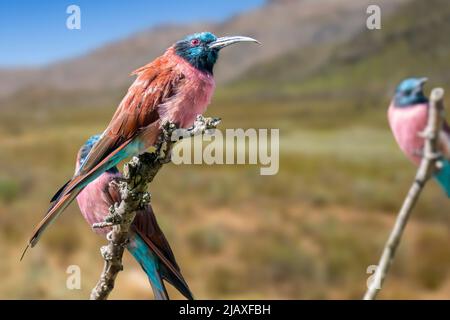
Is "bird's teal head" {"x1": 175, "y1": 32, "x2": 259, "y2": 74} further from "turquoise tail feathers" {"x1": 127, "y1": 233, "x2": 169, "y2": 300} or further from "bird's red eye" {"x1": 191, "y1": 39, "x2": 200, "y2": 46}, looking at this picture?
Answer: "turquoise tail feathers" {"x1": 127, "y1": 233, "x2": 169, "y2": 300}

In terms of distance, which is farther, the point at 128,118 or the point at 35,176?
the point at 35,176

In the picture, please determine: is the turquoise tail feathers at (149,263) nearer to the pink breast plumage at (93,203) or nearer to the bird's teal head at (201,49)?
the pink breast plumage at (93,203)

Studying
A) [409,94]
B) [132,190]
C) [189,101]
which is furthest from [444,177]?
[132,190]

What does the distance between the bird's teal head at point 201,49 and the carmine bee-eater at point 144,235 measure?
1.66 ft

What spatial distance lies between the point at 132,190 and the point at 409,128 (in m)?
1.06

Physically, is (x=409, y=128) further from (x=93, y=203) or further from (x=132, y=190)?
(x=93, y=203)

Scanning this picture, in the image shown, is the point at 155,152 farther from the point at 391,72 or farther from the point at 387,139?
the point at 391,72

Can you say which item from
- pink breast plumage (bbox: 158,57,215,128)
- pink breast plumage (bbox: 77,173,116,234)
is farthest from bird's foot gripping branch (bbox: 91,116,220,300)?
pink breast plumage (bbox: 77,173,116,234)

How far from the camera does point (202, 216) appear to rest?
1072 inches

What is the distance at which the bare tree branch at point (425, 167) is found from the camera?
1252 mm

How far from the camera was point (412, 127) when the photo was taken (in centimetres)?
139

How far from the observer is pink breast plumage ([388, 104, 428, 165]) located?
1.37 metres

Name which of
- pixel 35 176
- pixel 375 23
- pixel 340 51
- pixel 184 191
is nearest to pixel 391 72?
pixel 340 51
